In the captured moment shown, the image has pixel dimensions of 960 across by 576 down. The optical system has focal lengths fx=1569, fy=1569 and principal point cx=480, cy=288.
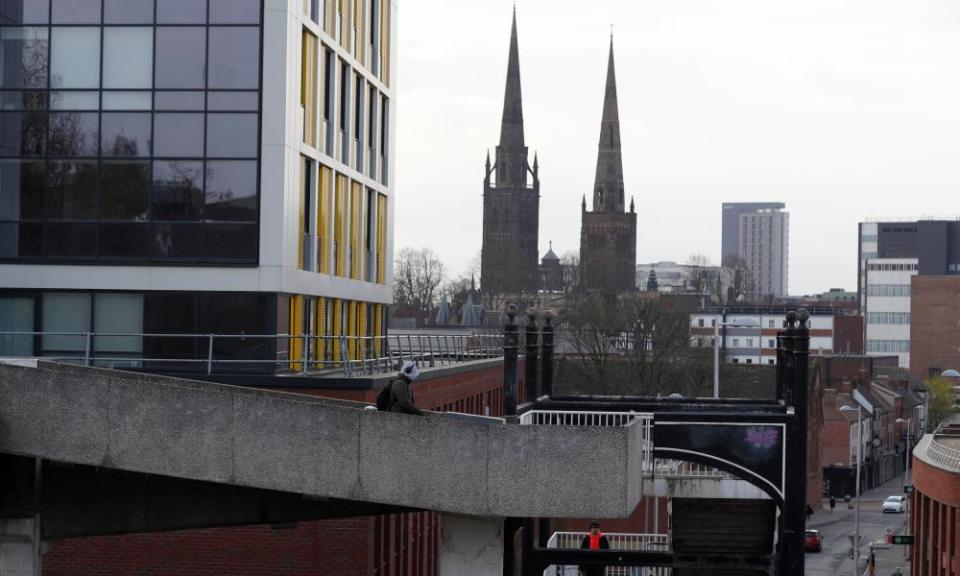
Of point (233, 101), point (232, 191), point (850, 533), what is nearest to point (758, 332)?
point (850, 533)

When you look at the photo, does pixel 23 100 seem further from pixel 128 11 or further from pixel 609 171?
pixel 609 171

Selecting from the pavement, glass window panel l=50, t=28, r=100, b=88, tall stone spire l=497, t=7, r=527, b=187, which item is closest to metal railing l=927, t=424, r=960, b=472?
glass window panel l=50, t=28, r=100, b=88

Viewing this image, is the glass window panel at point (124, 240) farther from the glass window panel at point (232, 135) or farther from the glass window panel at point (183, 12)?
the glass window panel at point (183, 12)

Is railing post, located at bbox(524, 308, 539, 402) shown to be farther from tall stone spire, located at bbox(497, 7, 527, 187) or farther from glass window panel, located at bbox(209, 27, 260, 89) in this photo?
tall stone spire, located at bbox(497, 7, 527, 187)

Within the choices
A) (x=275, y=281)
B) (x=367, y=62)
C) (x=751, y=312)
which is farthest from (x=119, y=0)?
(x=751, y=312)

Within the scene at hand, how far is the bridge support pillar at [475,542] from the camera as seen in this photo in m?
18.2

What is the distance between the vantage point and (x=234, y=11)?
3122cm

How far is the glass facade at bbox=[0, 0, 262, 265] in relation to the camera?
102 ft

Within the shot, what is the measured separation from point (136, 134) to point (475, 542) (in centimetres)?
1586

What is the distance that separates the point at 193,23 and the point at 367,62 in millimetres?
9840

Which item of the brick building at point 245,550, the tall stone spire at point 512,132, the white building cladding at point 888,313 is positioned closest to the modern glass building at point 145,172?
the brick building at point 245,550

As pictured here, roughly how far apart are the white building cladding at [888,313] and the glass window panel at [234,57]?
437 ft

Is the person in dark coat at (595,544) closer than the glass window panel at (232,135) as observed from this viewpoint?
Yes

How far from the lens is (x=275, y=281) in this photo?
1224 inches
